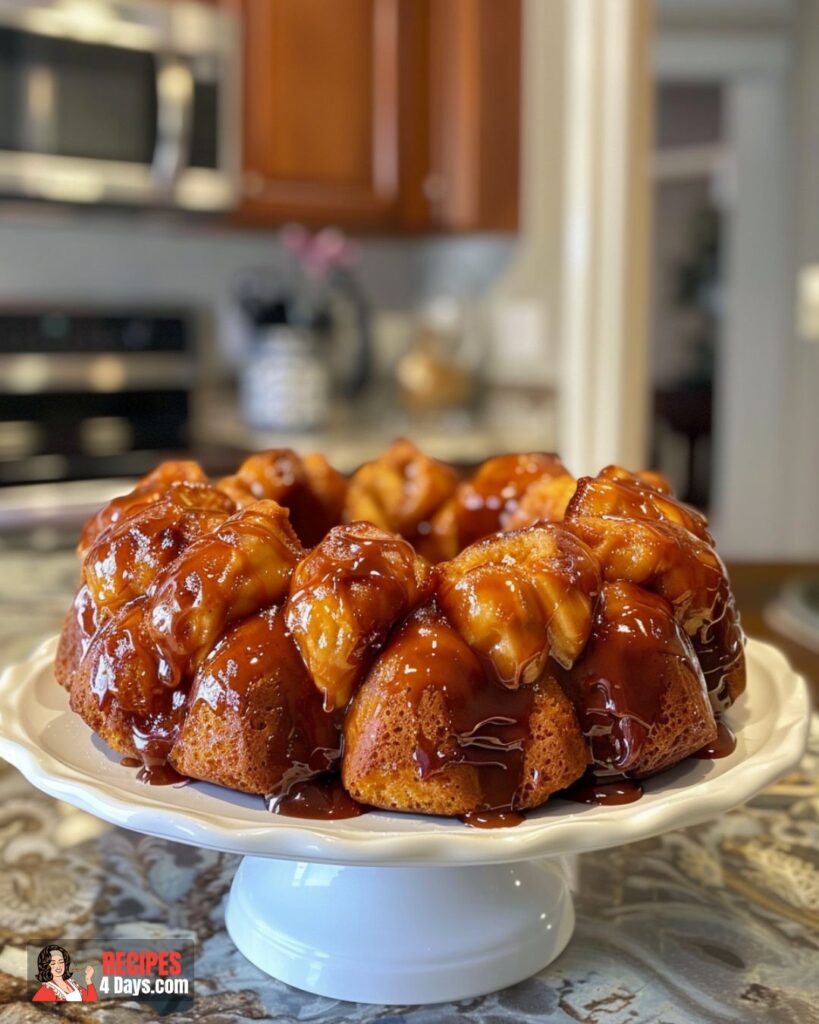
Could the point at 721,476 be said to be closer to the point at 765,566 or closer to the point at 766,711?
the point at 765,566

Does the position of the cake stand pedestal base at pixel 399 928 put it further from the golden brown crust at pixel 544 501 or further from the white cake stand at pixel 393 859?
the golden brown crust at pixel 544 501

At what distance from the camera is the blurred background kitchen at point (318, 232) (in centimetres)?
238

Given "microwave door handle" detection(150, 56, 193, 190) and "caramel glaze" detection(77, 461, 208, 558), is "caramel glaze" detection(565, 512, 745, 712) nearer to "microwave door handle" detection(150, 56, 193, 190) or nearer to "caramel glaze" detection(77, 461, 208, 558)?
"caramel glaze" detection(77, 461, 208, 558)

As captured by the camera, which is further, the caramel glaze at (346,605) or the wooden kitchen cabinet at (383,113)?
the wooden kitchen cabinet at (383,113)

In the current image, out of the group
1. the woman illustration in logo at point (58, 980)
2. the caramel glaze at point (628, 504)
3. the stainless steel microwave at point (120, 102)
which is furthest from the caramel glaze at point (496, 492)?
the stainless steel microwave at point (120, 102)

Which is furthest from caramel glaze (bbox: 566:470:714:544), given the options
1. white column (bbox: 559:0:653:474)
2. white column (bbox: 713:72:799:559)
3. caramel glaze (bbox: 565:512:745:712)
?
white column (bbox: 713:72:799:559)

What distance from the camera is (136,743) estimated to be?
537mm

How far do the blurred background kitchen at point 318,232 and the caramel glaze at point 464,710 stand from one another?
76.8 inches

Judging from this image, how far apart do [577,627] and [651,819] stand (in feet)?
0.29

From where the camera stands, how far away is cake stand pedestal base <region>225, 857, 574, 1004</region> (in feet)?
1.71

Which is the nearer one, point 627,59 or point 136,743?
point 136,743

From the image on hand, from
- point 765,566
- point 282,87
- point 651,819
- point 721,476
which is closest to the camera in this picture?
point 651,819

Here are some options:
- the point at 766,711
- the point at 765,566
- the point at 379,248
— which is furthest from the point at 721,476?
the point at 766,711

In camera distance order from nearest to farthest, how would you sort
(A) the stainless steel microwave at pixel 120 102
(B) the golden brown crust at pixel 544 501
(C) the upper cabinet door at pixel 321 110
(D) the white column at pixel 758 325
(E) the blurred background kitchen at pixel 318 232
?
(B) the golden brown crust at pixel 544 501 → (A) the stainless steel microwave at pixel 120 102 → (E) the blurred background kitchen at pixel 318 232 → (C) the upper cabinet door at pixel 321 110 → (D) the white column at pixel 758 325
